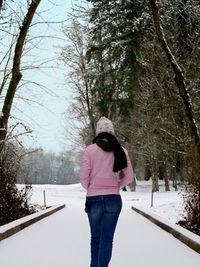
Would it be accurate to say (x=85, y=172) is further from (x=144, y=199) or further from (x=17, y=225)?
(x=144, y=199)

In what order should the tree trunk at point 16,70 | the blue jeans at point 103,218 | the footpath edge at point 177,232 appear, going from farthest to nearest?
the tree trunk at point 16,70 → the footpath edge at point 177,232 → the blue jeans at point 103,218

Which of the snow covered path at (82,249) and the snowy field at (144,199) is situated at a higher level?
the snowy field at (144,199)

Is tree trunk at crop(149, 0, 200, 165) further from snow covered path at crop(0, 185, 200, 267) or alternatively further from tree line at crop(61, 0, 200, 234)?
tree line at crop(61, 0, 200, 234)

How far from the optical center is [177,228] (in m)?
9.72

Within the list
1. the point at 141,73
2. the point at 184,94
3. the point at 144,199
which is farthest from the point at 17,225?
the point at 141,73

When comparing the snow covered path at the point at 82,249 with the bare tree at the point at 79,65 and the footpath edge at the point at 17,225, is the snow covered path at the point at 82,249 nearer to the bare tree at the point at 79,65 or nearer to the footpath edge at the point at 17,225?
the footpath edge at the point at 17,225

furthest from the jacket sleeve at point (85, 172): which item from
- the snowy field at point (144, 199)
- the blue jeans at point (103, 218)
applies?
the snowy field at point (144, 199)

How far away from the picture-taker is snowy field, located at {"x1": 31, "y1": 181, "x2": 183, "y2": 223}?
1647 cm

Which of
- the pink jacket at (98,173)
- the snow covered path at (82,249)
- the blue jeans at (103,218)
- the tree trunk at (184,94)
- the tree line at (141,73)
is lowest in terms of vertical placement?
the snow covered path at (82,249)

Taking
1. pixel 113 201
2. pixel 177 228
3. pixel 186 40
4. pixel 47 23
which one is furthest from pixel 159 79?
pixel 113 201

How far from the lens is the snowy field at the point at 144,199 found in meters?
16.5

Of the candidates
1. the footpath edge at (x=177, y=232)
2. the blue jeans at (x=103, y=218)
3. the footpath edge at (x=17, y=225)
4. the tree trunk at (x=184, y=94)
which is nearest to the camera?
the blue jeans at (x=103, y=218)

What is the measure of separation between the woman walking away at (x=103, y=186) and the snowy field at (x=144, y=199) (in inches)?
294

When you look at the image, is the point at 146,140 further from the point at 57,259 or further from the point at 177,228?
the point at 57,259
